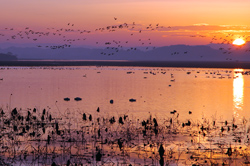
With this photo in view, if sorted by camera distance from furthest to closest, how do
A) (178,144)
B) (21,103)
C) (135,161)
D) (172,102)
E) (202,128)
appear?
(172,102)
(21,103)
(202,128)
(178,144)
(135,161)

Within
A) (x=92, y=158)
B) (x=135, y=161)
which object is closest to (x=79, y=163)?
(x=92, y=158)

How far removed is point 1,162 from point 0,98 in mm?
26633

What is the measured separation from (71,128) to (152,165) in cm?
883

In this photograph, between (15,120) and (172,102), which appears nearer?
(15,120)

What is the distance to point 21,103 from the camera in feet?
121

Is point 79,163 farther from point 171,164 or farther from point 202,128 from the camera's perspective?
point 202,128

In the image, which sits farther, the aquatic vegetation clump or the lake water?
the lake water

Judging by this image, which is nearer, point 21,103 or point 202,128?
point 202,128

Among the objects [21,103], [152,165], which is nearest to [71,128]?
[152,165]

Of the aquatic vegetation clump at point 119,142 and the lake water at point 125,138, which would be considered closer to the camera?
the aquatic vegetation clump at point 119,142

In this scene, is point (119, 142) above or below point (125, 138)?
above

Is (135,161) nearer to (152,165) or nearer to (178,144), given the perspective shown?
(152,165)

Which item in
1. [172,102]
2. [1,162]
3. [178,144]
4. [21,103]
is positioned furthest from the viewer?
[172,102]

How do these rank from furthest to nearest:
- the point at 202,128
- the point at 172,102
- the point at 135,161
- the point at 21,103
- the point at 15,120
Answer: the point at 172,102
the point at 21,103
the point at 15,120
the point at 202,128
the point at 135,161
